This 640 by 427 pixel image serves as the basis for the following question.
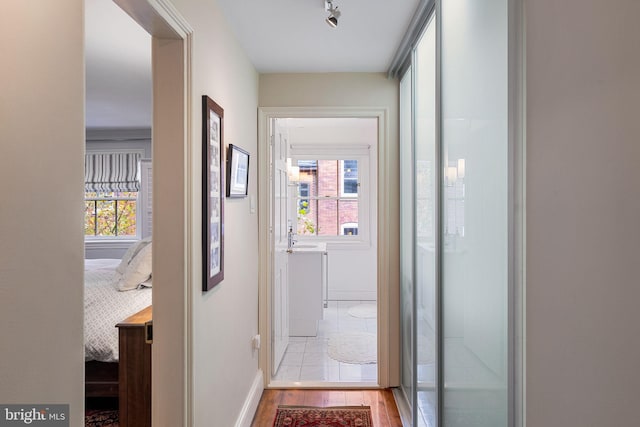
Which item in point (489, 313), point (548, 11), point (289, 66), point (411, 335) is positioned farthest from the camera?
point (289, 66)

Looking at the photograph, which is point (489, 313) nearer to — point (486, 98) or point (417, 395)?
point (486, 98)

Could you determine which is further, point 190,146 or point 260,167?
point 260,167

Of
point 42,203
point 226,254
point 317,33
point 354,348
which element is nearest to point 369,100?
point 317,33

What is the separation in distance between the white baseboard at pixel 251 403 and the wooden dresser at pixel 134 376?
62cm

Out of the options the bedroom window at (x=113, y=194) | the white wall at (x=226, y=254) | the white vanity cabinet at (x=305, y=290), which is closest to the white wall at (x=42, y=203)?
the white wall at (x=226, y=254)

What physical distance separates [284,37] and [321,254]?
8.58 feet

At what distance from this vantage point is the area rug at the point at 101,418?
9.59 feet

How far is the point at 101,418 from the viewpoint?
2988 millimetres

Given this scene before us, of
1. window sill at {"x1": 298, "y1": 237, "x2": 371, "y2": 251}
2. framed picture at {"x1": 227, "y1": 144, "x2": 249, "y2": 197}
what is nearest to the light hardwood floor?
framed picture at {"x1": 227, "y1": 144, "x2": 249, "y2": 197}

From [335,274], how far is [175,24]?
5264mm

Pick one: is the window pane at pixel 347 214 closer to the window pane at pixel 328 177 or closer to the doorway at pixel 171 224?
the window pane at pixel 328 177

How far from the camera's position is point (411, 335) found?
2.89m

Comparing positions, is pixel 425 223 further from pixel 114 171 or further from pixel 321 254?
pixel 114 171

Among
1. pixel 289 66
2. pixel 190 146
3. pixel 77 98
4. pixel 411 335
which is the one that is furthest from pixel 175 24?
pixel 411 335
